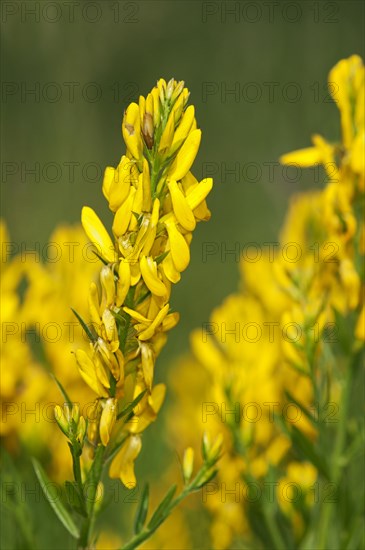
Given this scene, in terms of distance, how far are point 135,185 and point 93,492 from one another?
430mm

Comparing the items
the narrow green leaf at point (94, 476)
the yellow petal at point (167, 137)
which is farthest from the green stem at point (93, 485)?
the yellow petal at point (167, 137)

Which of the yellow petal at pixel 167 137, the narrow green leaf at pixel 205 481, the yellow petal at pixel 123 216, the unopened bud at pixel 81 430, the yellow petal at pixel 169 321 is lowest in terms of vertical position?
the narrow green leaf at pixel 205 481

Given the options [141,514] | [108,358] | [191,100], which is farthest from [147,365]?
[191,100]

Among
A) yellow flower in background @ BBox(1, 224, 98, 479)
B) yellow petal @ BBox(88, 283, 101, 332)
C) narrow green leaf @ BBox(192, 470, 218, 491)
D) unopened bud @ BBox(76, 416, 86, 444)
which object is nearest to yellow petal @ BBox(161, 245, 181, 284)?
yellow petal @ BBox(88, 283, 101, 332)

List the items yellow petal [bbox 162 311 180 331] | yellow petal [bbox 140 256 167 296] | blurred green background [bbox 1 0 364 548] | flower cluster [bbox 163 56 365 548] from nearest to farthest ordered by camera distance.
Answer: yellow petal [bbox 140 256 167 296]
yellow petal [bbox 162 311 180 331]
flower cluster [bbox 163 56 365 548]
blurred green background [bbox 1 0 364 548]

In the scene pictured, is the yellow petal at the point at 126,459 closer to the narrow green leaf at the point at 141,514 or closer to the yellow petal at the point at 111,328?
the narrow green leaf at the point at 141,514

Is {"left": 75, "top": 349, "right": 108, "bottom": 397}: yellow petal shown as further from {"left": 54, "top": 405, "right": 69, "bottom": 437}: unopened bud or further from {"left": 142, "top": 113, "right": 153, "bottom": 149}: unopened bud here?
{"left": 142, "top": 113, "right": 153, "bottom": 149}: unopened bud

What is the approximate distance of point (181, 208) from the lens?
1233 millimetres

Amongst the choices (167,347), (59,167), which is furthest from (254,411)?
(59,167)

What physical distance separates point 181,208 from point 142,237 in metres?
0.06

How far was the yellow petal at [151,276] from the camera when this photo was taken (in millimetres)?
1212

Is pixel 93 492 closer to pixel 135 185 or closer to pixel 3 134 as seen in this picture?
pixel 135 185

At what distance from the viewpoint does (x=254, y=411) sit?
194 centimetres

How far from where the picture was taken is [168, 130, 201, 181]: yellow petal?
4.12 feet
